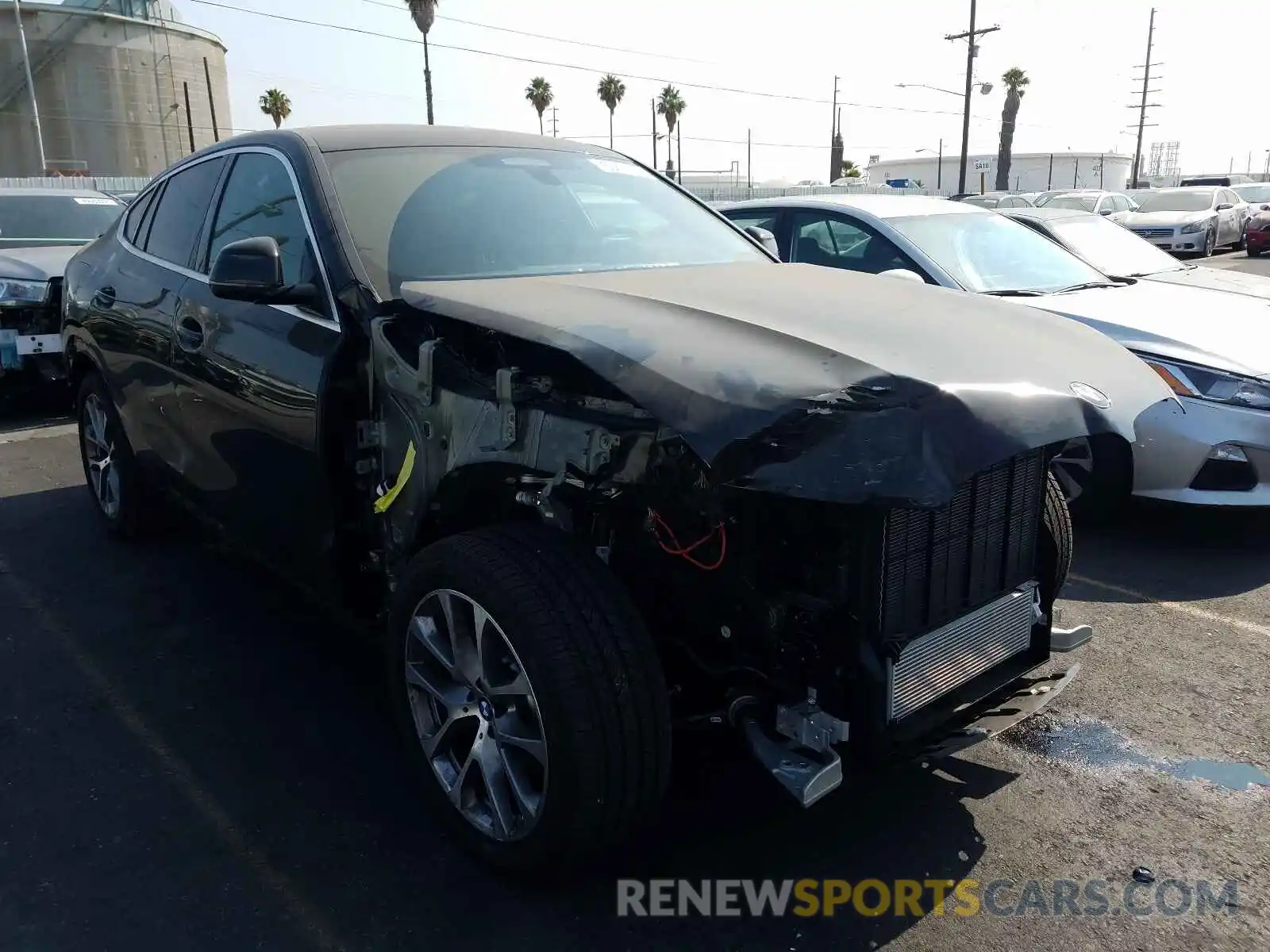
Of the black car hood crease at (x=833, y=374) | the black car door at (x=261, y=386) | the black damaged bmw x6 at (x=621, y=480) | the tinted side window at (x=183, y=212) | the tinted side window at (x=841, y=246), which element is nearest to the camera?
the black car hood crease at (x=833, y=374)

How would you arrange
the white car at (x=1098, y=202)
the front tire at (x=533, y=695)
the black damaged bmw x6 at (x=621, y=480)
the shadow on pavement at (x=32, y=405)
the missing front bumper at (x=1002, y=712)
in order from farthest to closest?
the white car at (x=1098, y=202), the shadow on pavement at (x=32, y=405), the missing front bumper at (x=1002, y=712), the front tire at (x=533, y=695), the black damaged bmw x6 at (x=621, y=480)

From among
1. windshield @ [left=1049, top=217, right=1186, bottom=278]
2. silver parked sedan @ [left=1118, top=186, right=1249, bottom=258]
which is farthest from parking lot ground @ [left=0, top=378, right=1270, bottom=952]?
silver parked sedan @ [left=1118, top=186, right=1249, bottom=258]

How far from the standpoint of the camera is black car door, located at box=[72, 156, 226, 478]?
3.95 m

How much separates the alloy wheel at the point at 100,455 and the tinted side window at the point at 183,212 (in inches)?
40.3

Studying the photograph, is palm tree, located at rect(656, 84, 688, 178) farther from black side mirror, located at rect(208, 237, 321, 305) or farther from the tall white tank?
black side mirror, located at rect(208, 237, 321, 305)

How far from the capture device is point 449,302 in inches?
100

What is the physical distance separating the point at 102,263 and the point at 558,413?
348cm

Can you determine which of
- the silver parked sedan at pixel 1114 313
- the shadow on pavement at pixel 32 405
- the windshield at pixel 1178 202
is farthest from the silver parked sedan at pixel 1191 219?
the shadow on pavement at pixel 32 405

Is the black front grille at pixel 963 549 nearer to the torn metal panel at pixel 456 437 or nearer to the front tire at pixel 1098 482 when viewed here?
the torn metal panel at pixel 456 437

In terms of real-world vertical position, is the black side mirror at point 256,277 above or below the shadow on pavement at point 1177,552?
above

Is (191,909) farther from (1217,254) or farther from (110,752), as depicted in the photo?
(1217,254)

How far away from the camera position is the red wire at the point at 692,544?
2.32m

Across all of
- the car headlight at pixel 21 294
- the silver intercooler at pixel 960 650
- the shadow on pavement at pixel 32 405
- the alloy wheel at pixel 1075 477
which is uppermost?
the car headlight at pixel 21 294

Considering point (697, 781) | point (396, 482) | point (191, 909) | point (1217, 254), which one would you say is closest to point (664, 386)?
point (396, 482)
